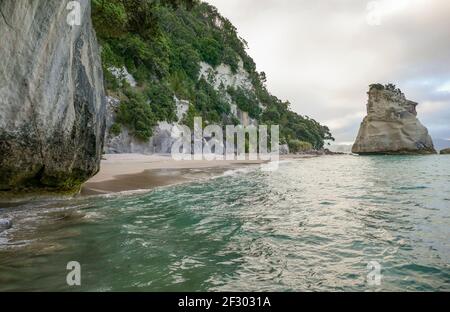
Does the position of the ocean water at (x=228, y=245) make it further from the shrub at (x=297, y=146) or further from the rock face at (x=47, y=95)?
the shrub at (x=297, y=146)

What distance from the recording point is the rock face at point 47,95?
22.3ft

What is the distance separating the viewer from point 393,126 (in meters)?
66.1

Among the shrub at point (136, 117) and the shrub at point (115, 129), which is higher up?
the shrub at point (136, 117)

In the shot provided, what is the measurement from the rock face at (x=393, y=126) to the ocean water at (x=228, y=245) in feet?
203

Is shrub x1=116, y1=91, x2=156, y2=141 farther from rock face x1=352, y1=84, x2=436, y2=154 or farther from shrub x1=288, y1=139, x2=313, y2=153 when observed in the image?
shrub x1=288, y1=139, x2=313, y2=153

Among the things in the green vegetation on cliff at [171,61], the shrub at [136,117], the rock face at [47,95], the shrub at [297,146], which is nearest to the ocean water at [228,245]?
the rock face at [47,95]

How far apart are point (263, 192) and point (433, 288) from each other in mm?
9184

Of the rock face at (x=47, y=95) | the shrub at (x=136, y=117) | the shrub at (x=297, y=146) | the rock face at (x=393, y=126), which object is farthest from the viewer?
the shrub at (x=297, y=146)

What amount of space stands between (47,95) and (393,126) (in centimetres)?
6937

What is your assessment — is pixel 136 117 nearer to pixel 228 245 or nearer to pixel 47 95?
pixel 47 95

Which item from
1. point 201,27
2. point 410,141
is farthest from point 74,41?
point 410,141

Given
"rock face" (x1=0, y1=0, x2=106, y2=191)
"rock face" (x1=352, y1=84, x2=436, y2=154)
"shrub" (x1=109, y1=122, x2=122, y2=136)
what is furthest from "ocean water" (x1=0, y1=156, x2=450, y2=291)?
"rock face" (x1=352, y1=84, x2=436, y2=154)

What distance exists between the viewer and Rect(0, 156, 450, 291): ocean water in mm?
4290

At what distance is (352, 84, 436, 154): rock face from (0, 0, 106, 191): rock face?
219 ft
